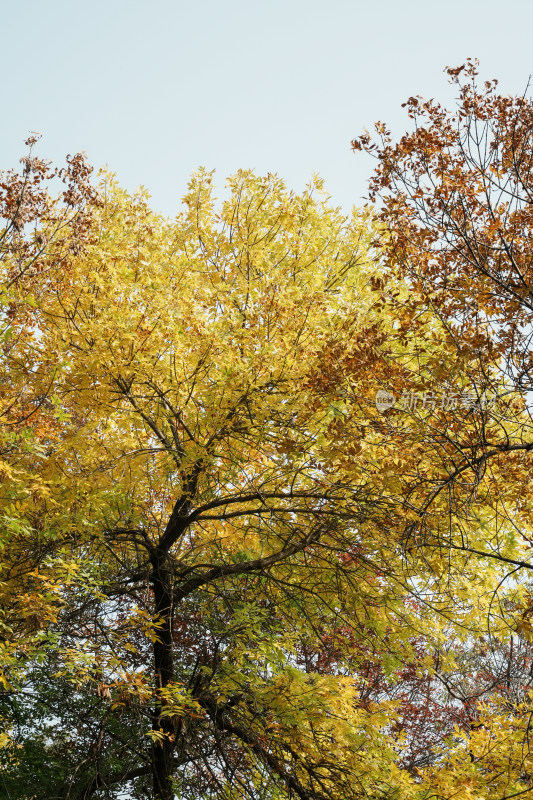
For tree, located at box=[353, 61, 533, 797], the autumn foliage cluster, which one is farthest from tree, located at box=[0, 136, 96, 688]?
tree, located at box=[353, 61, 533, 797]

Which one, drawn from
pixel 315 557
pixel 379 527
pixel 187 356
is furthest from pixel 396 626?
pixel 187 356

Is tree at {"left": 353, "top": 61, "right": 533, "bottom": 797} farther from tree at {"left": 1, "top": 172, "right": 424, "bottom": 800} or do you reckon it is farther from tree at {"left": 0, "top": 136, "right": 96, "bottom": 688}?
tree at {"left": 0, "top": 136, "right": 96, "bottom": 688}

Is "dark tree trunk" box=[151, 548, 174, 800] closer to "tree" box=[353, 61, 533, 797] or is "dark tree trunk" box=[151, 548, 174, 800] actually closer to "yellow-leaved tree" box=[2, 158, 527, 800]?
"yellow-leaved tree" box=[2, 158, 527, 800]

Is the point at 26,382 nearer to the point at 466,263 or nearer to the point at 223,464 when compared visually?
the point at 223,464

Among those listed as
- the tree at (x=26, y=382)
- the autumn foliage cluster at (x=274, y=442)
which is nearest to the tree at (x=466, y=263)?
the autumn foliage cluster at (x=274, y=442)

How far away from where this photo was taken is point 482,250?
4.31 metres

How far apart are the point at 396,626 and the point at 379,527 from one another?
2.48 meters

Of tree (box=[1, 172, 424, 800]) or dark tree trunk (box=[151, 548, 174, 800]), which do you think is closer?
tree (box=[1, 172, 424, 800])

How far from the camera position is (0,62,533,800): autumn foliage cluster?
4395 millimetres

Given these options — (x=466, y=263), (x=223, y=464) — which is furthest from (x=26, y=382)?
(x=466, y=263)

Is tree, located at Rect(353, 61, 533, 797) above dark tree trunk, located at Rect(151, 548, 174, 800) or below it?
above

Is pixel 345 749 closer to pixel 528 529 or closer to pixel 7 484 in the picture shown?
pixel 528 529

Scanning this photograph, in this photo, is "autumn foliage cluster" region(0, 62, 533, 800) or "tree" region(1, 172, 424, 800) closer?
"autumn foliage cluster" region(0, 62, 533, 800)

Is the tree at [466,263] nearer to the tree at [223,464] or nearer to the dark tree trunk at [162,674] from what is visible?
the tree at [223,464]
